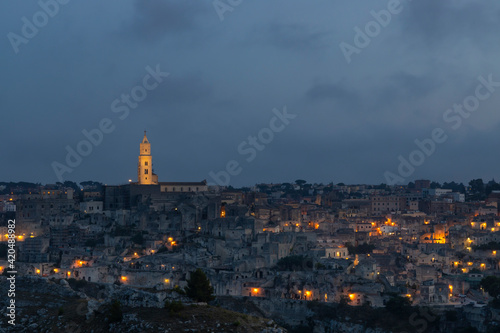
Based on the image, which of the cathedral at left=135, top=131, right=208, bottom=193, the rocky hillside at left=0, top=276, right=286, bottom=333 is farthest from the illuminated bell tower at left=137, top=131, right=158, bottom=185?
the rocky hillside at left=0, top=276, right=286, bottom=333

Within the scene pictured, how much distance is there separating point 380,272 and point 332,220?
16.1 meters

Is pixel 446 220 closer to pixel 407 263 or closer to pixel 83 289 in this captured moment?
pixel 407 263

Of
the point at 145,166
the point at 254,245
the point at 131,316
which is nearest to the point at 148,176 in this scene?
the point at 145,166

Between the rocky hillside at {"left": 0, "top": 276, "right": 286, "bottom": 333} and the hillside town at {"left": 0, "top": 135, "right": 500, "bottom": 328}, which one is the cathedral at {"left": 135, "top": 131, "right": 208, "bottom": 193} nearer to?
the hillside town at {"left": 0, "top": 135, "right": 500, "bottom": 328}

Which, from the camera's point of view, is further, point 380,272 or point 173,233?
point 173,233

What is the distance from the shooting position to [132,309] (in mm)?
36812

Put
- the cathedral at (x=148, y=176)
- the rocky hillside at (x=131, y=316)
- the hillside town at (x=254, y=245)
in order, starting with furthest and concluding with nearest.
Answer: the cathedral at (x=148, y=176), the hillside town at (x=254, y=245), the rocky hillside at (x=131, y=316)

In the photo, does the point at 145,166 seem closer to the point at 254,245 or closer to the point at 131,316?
the point at 254,245

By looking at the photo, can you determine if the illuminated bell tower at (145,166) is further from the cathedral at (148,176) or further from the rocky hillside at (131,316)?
the rocky hillside at (131,316)

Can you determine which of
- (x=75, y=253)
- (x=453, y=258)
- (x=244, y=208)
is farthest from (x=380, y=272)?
(x=75, y=253)

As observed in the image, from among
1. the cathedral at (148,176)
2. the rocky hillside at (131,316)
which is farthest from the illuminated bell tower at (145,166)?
the rocky hillside at (131,316)

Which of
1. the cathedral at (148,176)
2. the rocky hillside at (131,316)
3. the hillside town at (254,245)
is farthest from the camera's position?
the cathedral at (148,176)

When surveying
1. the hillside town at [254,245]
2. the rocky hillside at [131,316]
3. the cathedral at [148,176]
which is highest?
the cathedral at [148,176]

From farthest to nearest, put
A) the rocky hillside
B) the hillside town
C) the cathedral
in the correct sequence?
the cathedral → the hillside town → the rocky hillside
